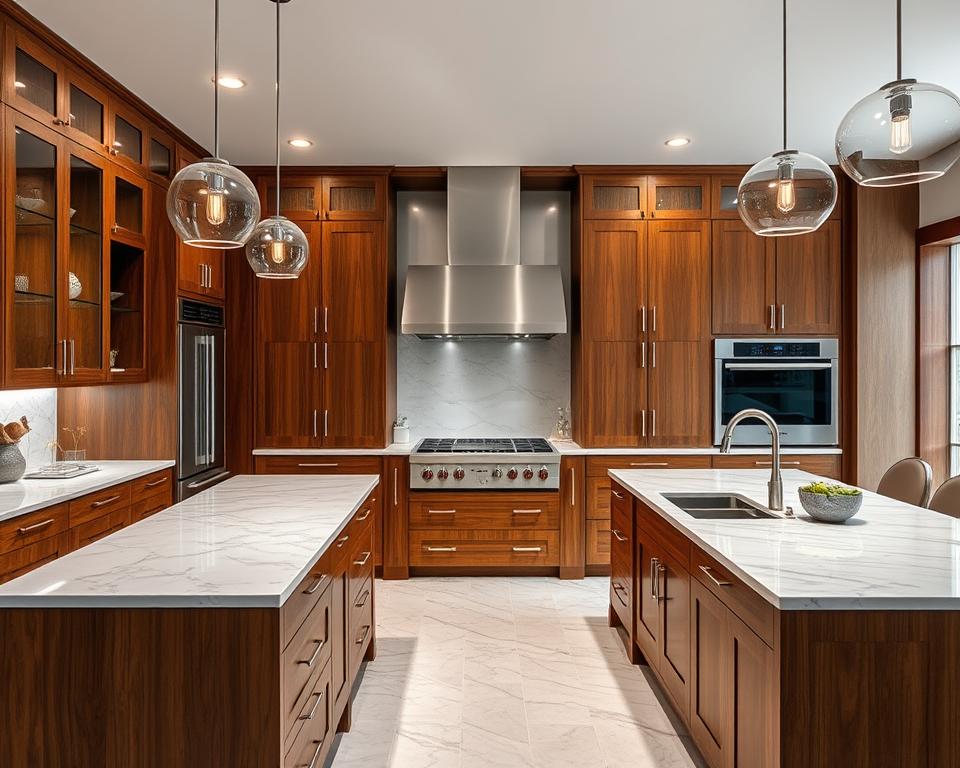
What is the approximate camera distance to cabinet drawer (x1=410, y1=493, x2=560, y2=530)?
4438 millimetres

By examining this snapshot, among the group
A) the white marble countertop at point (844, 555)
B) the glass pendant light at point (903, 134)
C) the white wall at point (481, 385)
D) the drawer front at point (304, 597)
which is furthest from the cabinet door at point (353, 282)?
the glass pendant light at point (903, 134)

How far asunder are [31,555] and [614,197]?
3825 mm

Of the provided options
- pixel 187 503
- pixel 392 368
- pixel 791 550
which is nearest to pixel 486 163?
pixel 392 368

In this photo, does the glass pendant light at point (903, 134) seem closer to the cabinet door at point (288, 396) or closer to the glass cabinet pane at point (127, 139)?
the glass cabinet pane at point (127, 139)

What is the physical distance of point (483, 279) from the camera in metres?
4.63

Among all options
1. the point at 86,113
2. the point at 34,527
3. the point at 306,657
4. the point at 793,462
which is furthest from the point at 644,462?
the point at 86,113

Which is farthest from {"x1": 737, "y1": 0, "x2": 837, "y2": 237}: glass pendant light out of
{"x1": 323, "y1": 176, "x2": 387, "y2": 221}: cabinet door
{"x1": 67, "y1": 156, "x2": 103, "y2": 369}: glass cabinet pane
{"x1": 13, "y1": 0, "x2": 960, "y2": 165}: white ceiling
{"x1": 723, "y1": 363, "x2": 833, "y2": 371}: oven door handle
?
{"x1": 323, "y1": 176, "x2": 387, "y2": 221}: cabinet door

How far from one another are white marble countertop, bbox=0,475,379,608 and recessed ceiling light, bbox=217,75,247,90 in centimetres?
194

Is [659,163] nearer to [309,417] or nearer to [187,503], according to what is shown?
[309,417]

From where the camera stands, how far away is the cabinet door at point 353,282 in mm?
4586

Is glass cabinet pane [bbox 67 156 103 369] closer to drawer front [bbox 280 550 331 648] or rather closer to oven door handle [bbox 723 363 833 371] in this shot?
drawer front [bbox 280 550 331 648]

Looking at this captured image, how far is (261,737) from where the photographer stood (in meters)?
1.52

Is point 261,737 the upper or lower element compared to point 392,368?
lower

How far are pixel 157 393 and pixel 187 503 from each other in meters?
1.61
